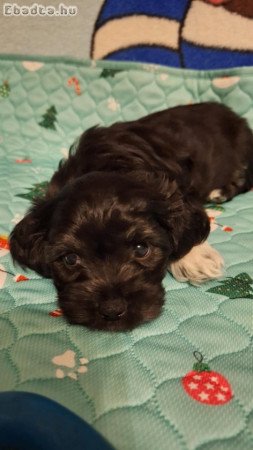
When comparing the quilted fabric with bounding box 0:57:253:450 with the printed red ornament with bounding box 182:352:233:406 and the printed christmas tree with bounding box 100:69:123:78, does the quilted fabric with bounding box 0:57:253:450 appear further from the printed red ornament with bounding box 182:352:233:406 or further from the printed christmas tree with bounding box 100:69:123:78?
the printed christmas tree with bounding box 100:69:123:78

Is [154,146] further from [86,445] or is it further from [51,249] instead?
[86,445]

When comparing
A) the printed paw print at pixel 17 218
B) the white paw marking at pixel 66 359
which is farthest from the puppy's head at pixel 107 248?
the printed paw print at pixel 17 218

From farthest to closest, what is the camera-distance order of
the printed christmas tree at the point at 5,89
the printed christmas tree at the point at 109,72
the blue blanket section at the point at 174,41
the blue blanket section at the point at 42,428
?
the printed christmas tree at the point at 5,89 < the printed christmas tree at the point at 109,72 < the blue blanket section at the point at 174,41 < the blue blanket section at the point at 42,428

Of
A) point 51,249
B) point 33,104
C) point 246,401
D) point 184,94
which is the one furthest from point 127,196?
point 33,104

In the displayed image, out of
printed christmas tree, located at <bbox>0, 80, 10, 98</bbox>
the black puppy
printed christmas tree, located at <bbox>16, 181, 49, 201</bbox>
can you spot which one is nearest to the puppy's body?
the black puppy

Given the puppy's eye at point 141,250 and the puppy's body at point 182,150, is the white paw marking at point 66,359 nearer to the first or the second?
the puppy's eye at point 141,250

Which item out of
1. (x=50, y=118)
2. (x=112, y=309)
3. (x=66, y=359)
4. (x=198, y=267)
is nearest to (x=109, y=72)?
(x=50, y=118)

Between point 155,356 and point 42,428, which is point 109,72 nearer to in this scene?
point 155,356

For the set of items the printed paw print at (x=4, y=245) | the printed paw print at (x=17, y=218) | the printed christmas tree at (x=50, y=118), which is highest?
the printed christmas tree at (x=50, y=118)
